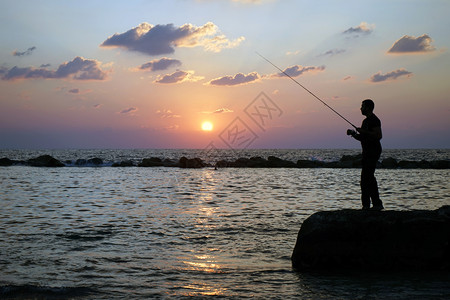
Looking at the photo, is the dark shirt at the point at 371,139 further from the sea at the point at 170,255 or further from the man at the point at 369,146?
the sea at the point at 170,255

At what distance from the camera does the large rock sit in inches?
258

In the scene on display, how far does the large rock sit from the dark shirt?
1.52 meters

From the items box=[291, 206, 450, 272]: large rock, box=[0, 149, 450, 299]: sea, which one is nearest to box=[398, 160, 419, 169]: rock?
box=[0, 149, 450, 299]: sea

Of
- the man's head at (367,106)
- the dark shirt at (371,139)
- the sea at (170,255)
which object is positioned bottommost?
the sea at (170,255)

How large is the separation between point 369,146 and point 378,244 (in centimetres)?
206

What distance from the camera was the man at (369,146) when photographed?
7.71 m

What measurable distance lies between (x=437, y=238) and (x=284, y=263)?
2.57 m

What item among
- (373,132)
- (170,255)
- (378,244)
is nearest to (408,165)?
(373,132)

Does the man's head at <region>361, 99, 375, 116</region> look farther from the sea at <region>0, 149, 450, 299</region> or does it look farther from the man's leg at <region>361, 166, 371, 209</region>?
the sea at <region>0, 149, 450, 299</region>

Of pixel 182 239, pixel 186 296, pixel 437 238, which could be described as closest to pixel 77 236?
pixel 182 239

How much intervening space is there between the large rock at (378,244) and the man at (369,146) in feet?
3.59

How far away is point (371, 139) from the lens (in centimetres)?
775

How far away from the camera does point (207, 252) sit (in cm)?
769

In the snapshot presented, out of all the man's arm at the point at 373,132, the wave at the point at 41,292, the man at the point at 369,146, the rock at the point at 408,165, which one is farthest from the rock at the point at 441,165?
the wave at the point at 41,292
